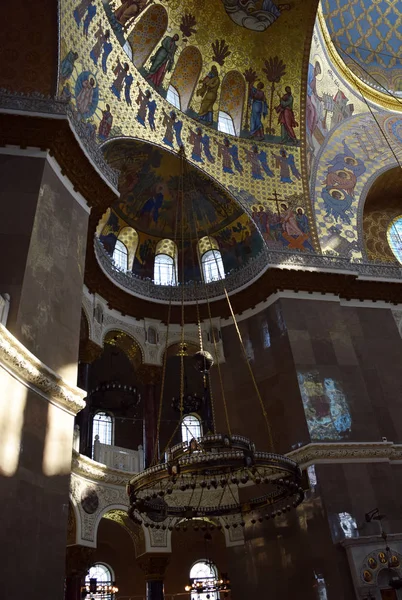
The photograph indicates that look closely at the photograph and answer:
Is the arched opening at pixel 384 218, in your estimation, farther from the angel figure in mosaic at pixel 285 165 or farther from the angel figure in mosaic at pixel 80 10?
the angel figure in mosaic at pixel 80 10

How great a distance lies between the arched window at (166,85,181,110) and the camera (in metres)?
16.7

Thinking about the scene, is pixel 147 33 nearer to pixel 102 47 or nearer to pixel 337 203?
pixel 102 47

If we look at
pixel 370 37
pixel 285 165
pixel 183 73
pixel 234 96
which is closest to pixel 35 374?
pixel 183 73

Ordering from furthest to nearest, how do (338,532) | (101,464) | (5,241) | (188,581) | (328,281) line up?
(188,581) → (328,281) → (101,464) → (338,532) → (5,241)

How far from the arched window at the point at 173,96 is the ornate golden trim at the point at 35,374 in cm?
1044

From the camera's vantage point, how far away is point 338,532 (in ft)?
40.7

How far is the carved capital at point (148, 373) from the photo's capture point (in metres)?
16.1

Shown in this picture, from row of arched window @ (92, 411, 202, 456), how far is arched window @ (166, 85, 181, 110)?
1039cm

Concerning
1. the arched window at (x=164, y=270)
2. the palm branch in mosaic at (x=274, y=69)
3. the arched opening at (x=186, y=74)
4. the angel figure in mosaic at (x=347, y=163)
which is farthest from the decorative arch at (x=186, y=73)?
the angel figure in mosaic at (x=347, y=163)

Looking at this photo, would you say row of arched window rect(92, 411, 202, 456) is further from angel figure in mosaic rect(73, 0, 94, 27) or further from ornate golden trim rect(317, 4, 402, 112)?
ornate golden trim rect(317, 4, 402, 112)

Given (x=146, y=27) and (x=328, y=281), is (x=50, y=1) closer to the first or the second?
(x=146, y=27)

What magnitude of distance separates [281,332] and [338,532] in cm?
534

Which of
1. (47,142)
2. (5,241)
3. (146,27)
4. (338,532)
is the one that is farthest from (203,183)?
(338,532)

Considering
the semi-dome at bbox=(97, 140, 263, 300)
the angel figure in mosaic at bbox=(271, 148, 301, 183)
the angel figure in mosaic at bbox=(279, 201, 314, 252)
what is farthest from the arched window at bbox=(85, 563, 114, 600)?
the angel figure in mosaic at bbox=(271, 148, 301, 183)
